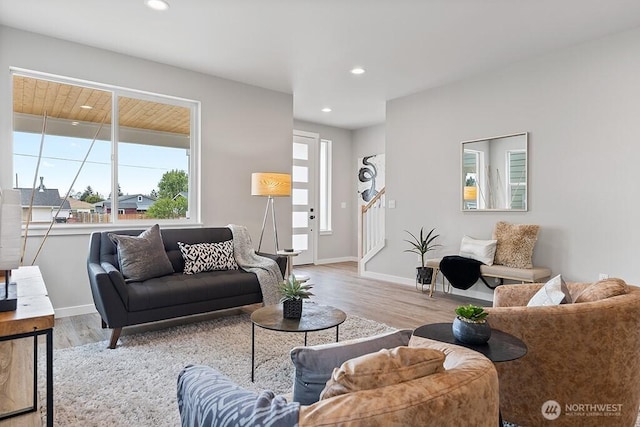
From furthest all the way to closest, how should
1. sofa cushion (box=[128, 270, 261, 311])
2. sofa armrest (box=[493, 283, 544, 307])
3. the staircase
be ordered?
the staircase, sofa cushion (box=[128, 270, 261, 311]), sofa armrest (box=[493, 283, 544, 307])

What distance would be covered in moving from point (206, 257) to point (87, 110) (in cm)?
207

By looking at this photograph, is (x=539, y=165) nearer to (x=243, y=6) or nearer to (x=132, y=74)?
(x=243, y=6)

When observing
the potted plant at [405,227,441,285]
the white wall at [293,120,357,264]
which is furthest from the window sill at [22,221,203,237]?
the white wall at [293,120,357,264]

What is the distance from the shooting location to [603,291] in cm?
178

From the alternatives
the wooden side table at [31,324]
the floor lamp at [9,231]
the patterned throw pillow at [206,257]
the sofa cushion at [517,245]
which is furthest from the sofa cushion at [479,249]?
the floor lamp at [9,231]

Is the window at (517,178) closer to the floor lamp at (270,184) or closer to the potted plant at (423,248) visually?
the potted plant at (423,248)

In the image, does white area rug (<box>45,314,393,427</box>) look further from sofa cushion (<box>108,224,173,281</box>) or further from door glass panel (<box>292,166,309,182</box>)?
door glass panel (<box>292,166,309,182</box>)

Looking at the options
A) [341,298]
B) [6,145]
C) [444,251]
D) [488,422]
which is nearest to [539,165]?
[444,251]

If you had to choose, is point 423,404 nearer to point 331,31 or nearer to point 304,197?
point 331,31

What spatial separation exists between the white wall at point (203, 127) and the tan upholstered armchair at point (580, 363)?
3928 mm

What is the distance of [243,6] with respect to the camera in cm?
316

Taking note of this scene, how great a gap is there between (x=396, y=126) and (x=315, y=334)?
3571 millimetres

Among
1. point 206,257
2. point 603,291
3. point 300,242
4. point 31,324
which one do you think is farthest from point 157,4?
point 300,242

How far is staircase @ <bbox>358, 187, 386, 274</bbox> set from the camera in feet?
20.4
